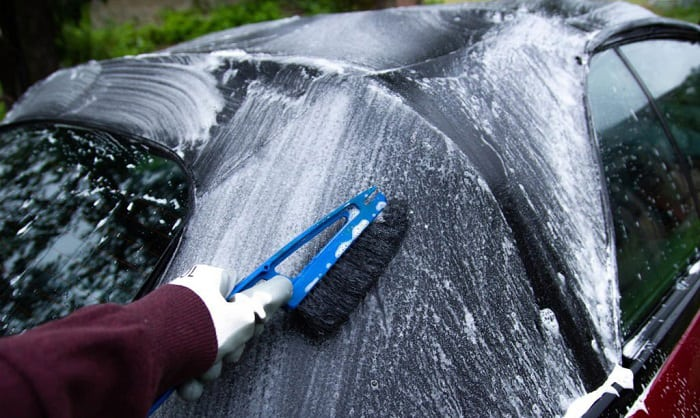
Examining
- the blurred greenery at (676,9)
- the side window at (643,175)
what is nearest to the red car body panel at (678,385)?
the side window at (643,175)

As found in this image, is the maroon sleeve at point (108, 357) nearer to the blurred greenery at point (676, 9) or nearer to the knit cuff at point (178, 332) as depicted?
the knit cuff at point (178, 332)

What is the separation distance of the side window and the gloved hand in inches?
36.3

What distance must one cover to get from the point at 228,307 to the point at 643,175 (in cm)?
139

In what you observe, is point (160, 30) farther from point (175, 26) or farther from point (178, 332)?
point (178, 332)

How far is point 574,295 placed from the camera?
1295mm

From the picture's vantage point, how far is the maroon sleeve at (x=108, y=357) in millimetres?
749

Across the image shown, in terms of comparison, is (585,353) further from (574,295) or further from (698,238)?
(698,238)

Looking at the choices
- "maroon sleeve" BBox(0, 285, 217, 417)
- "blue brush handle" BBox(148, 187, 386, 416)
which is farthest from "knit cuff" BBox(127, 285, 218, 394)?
"blue brush handle" BBox(148, 187, 386, 416)

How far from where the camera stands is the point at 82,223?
1402 mm

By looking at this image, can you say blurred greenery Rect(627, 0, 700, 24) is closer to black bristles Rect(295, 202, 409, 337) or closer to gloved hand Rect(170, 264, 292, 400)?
black bristles Rect(295, 202, 409, 337)

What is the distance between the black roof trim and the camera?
1790 millimetres

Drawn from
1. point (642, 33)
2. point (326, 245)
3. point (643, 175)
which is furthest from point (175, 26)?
point (326, 245)

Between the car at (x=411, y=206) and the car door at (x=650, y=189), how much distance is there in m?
0.01

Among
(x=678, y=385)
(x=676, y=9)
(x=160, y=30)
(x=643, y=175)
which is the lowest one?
(x=160, y=30)
